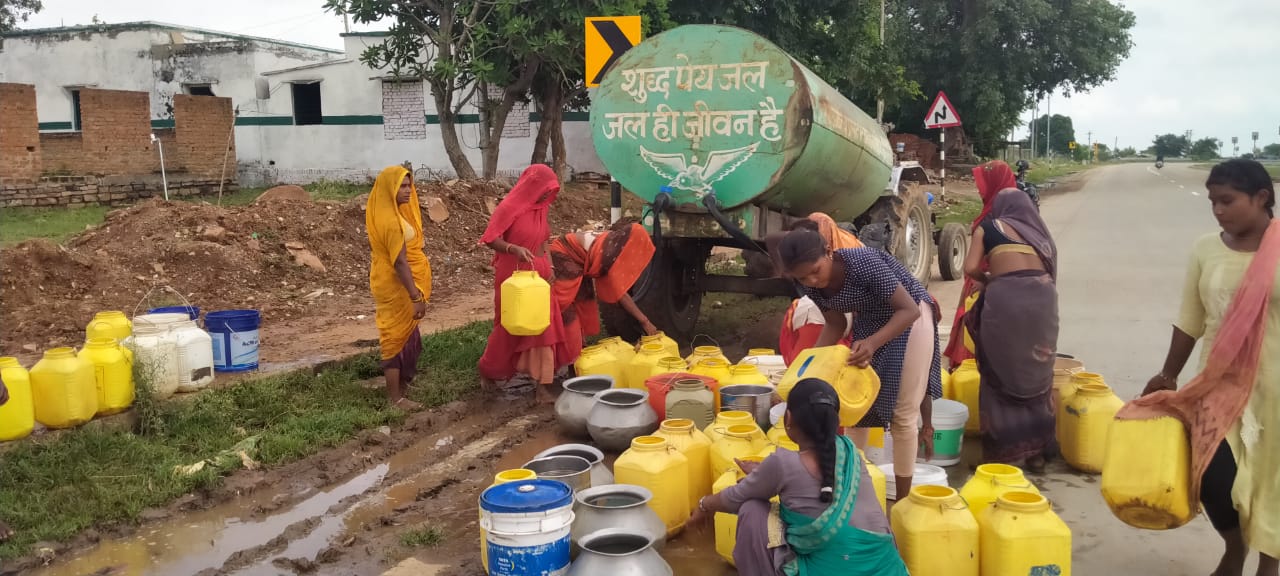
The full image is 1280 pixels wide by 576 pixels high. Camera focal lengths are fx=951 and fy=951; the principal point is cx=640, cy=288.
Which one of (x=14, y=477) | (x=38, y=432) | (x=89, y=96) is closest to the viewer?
(x=14, y=477)

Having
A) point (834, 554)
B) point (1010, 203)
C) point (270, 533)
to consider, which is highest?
point (1010, 203)

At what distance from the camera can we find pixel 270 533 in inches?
171

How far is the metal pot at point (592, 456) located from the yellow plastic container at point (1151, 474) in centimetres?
206

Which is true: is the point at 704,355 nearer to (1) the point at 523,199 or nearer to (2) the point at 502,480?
(1) the point at 523,199

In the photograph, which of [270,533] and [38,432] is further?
[38,432]

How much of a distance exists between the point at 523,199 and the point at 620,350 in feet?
3.93

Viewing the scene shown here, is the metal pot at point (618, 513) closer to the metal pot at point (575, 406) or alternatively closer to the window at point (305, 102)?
the metal pot at point (575, 406)

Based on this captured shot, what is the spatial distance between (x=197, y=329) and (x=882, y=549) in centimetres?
484

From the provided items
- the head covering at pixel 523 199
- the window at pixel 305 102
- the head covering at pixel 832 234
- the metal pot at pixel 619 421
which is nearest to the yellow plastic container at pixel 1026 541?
the head covering at pixel 832 234

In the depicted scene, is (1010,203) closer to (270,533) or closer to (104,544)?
(270,533)

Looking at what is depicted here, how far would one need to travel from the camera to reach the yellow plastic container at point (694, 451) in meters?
4.21

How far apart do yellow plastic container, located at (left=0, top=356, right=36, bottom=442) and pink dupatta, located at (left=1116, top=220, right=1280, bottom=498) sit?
507 centimetres

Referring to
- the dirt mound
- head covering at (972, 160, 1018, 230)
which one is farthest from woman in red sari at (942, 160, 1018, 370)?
the dirt mound

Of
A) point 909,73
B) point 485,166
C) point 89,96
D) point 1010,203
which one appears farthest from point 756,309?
point 909,73
